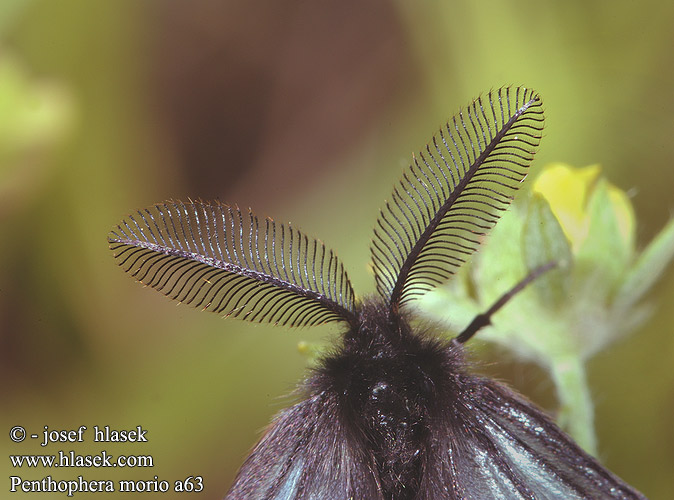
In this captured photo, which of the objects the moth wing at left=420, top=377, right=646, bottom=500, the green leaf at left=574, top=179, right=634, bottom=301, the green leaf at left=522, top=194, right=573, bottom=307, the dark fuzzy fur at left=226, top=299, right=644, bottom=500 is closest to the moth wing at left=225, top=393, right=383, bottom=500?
the dark fuzzy fur at left=226, top=299, right=644, bottom=500

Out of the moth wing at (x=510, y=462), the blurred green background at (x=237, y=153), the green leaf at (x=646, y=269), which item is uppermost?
the blurred green background at (x=237, y=153)

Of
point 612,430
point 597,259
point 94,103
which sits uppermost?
point 94,103

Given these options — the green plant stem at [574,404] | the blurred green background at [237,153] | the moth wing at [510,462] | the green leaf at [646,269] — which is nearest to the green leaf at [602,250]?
the green leaf at [646,269]

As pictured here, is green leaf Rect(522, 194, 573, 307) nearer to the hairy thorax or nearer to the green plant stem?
the green plant stem

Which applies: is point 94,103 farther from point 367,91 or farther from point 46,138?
point 367,91

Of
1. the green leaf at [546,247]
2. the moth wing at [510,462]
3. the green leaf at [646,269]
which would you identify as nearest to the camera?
the moth wing at [510,462]

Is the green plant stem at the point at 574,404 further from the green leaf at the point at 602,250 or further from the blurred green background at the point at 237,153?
the blurred green background at the point at 237,153

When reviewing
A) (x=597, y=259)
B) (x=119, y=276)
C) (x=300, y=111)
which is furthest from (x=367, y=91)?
(x=597, y=259)

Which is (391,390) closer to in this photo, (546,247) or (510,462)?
(510,462)
